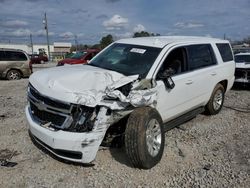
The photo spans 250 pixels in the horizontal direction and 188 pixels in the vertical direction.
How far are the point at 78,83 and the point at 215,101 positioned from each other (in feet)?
13.6

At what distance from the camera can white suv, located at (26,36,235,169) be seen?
395 cm

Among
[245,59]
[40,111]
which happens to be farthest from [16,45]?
[40,111]

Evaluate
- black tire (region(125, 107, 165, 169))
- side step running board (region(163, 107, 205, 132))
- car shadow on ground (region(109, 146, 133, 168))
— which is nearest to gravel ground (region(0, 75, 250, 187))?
car shadow on ground (region(109, 146, 133, 168))

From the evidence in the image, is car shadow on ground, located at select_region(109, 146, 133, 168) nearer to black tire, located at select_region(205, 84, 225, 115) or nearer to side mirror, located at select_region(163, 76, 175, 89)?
side mirror, located at select_region(163, 76, 175, 89)

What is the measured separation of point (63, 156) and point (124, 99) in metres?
1.10

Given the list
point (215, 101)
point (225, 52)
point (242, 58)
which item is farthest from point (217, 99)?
point (242, 58)

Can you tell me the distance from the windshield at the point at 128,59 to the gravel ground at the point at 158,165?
4.44 ft

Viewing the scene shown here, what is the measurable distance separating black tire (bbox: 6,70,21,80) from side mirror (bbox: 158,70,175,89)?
42.5 feet

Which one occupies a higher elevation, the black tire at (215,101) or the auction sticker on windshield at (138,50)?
the auction sticker on windshield at (138,50)

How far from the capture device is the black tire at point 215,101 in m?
7.12

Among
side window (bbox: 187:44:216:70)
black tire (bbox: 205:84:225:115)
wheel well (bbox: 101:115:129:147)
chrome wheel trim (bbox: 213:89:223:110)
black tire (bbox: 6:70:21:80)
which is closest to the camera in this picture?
wheel well (bbox: 101:115:129:147)

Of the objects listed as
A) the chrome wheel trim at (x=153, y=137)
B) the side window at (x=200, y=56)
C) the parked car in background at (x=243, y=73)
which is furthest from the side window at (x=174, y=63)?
the parked car in background at (x=243, y=73)

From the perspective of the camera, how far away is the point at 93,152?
3.98 m

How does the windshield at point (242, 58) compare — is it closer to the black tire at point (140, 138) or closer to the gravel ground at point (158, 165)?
the gravel ground at point (158, 165)
